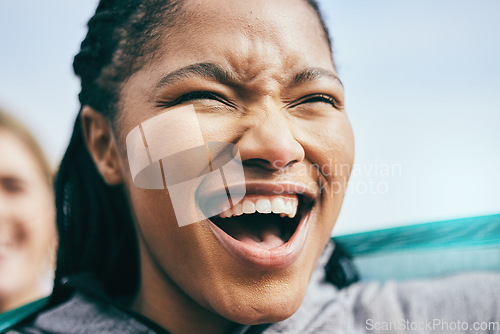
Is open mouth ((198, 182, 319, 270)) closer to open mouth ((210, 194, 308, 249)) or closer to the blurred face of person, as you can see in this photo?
open mouth ((210, 194, 308, 249))

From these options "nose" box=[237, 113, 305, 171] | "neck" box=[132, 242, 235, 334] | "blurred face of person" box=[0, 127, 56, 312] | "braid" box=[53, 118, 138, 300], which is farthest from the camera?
"blurred face of person" box=[0, 127, 56, 312]

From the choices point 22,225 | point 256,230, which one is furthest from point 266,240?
point 22,225

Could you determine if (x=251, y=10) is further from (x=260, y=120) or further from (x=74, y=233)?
(x=74, y=233)

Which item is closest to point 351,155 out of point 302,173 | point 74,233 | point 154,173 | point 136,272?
point 302,173

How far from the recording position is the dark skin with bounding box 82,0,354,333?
2.32 ft

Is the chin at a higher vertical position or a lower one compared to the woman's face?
lower

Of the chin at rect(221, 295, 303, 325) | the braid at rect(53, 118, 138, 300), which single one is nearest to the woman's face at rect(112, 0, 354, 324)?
the chin at rect(221, 295, 303, 325)

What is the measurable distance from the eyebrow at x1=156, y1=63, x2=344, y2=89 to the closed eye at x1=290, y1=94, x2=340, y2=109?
0.03 metres

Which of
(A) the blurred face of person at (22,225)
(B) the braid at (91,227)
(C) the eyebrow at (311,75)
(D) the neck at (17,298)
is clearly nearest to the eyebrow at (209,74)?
(C) the eyebrow at (311,75)

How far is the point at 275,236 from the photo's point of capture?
2.60 feet

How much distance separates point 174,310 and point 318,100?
0.48 meters

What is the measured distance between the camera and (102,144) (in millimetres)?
916

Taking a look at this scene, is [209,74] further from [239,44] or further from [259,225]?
[259,225]

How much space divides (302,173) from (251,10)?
0.91ft
